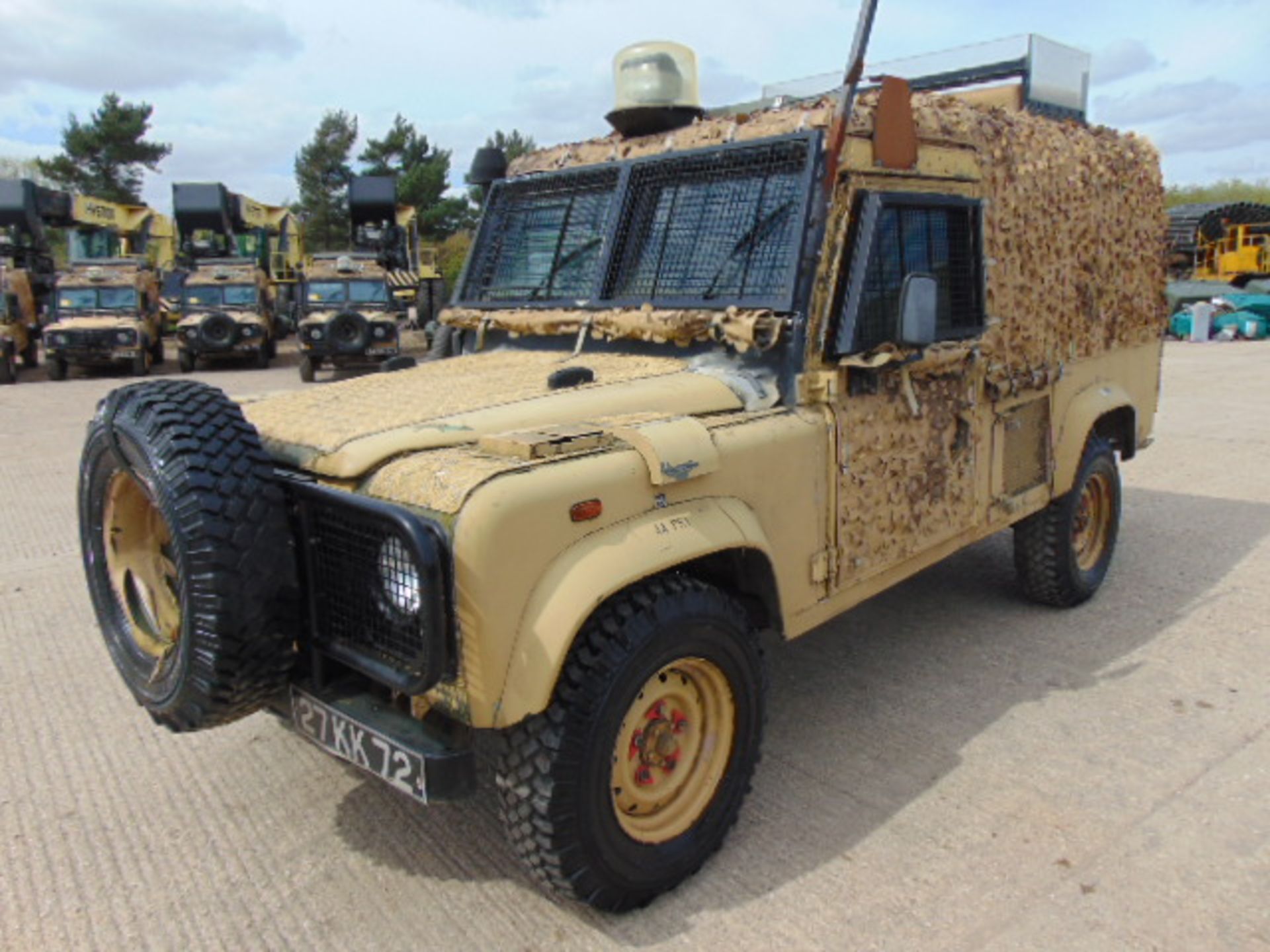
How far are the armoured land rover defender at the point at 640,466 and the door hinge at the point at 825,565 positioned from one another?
14 mm

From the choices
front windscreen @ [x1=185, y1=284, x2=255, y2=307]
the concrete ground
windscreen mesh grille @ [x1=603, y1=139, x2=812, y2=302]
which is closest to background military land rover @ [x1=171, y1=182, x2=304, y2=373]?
front windscreen @ [x1=185, y1=284, x2=255, y2=307]

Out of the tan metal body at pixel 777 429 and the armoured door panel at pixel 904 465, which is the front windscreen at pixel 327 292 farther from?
the armoured door panel at pixel 904 465

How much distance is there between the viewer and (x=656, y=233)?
4.07 meters

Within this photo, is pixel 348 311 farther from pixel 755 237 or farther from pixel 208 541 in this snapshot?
pixel 208 541

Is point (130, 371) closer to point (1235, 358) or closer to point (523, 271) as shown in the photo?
point (523, 271)

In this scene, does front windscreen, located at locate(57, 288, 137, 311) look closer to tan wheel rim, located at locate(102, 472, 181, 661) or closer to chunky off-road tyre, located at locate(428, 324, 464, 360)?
chunky off-road tyre, located at locate(428, 324, 464, 360)

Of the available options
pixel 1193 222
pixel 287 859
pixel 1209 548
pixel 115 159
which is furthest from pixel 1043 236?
pixel 115 159

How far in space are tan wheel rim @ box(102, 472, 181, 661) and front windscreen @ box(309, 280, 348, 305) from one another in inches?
637

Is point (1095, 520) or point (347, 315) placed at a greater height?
point (347, 315)

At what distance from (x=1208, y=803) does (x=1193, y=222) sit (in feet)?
92.0

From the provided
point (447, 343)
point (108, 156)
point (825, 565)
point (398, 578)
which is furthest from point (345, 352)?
point (108, 156)

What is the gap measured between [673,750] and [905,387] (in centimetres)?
165

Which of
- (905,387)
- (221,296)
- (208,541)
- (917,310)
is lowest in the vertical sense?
(208,541)

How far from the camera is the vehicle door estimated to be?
3.52m
